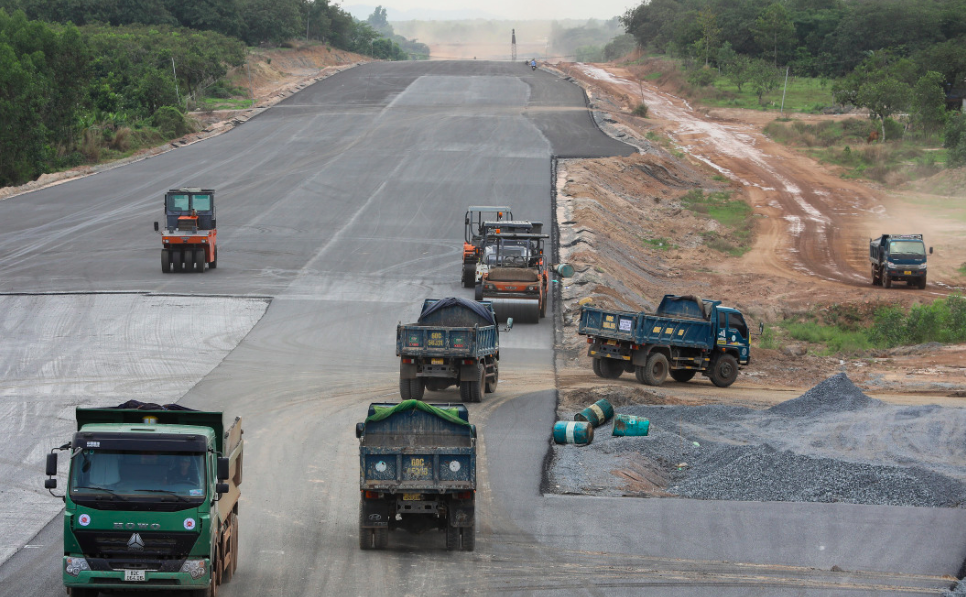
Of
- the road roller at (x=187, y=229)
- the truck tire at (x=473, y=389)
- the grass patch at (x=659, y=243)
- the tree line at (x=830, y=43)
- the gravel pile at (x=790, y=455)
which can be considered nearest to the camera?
the gravel pile at (x=790, y=455)

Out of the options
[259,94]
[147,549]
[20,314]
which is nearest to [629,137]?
[259,94]

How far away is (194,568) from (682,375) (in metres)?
19.2

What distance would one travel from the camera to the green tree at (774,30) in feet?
360

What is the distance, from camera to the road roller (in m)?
38.7

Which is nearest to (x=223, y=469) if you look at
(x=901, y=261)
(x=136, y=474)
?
(x=136, y=474)

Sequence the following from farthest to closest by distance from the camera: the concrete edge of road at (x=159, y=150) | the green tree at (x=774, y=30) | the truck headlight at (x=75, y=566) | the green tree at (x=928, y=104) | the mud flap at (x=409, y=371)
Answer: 1. the green tree at (x=774, y=30)
2. the green tree at (x=928, y=104)
3. the concrete edge of road at (x=159, y=150)
4. the mud flap at (x=409, y=371)
5. the truck headlight at (x=75, y=566)

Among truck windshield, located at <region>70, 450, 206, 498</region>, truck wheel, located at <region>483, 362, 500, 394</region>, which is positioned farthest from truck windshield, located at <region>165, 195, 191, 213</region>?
truck windshield, located at <region>70, 450, 206, 498</region>

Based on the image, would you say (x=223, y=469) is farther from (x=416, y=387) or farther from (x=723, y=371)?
(x=723, y=371)

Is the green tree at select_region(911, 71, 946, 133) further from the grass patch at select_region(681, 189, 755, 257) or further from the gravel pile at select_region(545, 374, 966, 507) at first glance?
the gravel pile at select_region(545, 374, 966, 507)

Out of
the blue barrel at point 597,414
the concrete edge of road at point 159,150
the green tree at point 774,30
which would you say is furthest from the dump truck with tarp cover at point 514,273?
the green tree at point 774,30

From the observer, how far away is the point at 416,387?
24.0m

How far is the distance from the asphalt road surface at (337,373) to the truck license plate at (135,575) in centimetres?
190

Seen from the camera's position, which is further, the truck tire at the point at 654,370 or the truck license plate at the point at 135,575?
the truck tire at the point at 654,370

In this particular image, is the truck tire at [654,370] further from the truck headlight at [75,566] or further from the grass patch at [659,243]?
the grass patch at [659,243]
